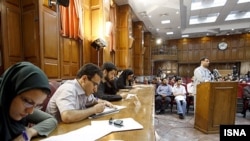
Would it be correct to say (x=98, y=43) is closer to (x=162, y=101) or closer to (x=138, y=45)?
(x=162, y=101)

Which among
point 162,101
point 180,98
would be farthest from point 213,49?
point 162,101

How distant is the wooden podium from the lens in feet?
10.5

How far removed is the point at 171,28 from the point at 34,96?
31.6 ft

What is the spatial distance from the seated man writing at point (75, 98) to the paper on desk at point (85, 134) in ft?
0.63

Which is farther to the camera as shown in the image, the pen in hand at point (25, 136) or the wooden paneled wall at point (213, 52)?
the wooden paneled wall at point (213, 52)

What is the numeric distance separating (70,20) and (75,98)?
2693 mm

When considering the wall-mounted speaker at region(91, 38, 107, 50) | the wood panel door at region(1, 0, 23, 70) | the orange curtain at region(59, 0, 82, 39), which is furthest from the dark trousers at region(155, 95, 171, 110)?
the wood panel door at region(1, 0, 23, 70)


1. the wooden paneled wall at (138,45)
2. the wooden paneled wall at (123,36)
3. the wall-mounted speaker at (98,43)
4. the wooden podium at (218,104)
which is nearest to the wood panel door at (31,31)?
the wall-mounted speaker at (98,43)

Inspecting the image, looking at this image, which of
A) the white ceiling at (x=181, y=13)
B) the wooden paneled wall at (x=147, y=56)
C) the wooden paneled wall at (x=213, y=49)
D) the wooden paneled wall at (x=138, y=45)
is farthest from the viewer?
the wooden paneled wall at (x=213, y=49)

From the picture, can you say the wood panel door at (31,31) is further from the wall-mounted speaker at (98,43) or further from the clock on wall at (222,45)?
the clock on wall at (222,45)

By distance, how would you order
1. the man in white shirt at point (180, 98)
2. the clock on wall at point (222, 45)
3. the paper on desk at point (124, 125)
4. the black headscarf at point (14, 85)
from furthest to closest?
1. the clock on wall at point (222, 45)
2. the man in white shirt at point (180, 98)
3. the paper on desk at point (124, 125)
4. the black headscarf at point (14, 85)

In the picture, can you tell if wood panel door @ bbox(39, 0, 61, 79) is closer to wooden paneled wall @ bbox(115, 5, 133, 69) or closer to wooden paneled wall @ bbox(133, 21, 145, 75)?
wooden paneled wall @ bbox(115, 5, 133, 69)

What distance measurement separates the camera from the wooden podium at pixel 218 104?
126 inches

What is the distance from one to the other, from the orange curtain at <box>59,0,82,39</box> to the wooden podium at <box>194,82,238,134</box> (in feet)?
9.96
